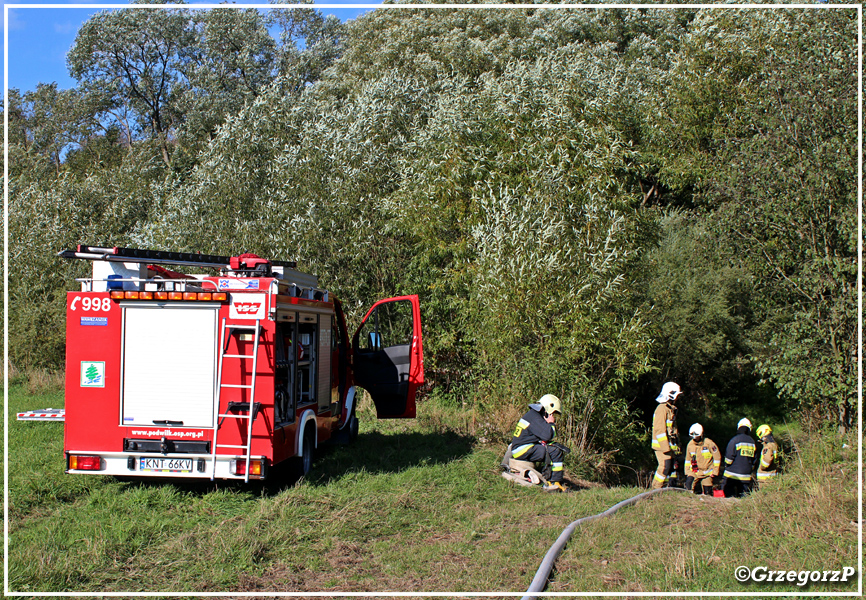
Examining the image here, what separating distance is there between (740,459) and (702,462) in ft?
1.91

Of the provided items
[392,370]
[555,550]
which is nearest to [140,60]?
[392,370]

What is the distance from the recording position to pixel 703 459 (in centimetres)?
1095

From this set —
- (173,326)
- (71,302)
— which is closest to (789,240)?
(173,326)

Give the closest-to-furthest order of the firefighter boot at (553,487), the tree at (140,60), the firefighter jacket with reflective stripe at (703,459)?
the firefighter boot at (553,487) < the firefighter jacket with reflective stripe at (703,459) < the tree at (140,60)

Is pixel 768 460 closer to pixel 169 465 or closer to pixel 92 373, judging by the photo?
pixel 169 465

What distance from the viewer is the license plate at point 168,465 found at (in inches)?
289

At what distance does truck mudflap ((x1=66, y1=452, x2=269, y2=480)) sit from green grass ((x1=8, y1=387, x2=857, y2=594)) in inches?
11.5

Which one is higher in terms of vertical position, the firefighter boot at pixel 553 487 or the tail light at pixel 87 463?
the tail light at pixel 87 463

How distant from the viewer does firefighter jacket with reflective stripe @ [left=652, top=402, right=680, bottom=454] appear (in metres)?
10.5

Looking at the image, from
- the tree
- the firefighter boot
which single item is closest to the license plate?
the firefighter boot

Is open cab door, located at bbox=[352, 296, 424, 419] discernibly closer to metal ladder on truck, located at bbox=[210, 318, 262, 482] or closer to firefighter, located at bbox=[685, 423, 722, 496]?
metal ladder on truck, located at bbox=[210, 318, 262, 482]

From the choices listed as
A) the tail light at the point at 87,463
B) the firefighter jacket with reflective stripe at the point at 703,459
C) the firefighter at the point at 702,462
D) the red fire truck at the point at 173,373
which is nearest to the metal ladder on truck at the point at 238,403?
the red fire truck at the point at 173,373

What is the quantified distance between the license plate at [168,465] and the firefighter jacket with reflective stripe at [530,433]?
164 inches

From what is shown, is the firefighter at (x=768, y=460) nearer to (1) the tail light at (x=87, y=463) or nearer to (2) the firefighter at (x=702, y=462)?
(2) the firefighter at (x=702, y=462)
